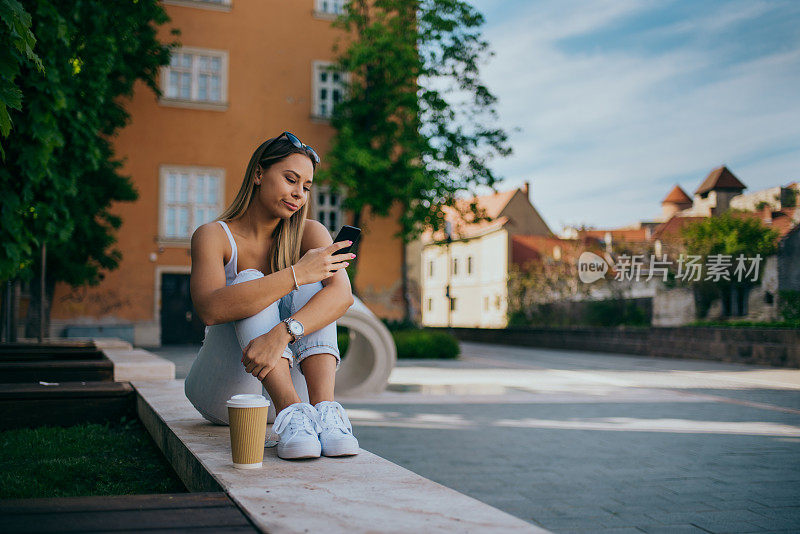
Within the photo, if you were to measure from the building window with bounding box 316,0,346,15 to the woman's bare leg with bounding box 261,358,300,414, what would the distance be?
76.0 ft

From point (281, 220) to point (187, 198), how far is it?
2021 centimetres

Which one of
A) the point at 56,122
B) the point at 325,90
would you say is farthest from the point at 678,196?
the point at 56,122

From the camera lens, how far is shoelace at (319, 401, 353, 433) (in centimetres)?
297

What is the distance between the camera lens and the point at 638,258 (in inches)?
1057

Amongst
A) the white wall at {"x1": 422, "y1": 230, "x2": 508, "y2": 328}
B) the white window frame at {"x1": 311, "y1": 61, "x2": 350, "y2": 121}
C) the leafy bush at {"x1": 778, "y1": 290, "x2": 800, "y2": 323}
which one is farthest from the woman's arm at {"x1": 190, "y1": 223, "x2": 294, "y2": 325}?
the white wall at {"x1": 422, "y1": 230, "x2": 508, "y2": 328}

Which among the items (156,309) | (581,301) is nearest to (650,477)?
(156,309)

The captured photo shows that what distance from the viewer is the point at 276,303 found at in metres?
3.32

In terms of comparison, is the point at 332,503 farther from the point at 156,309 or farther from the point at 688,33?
the point at 688,33

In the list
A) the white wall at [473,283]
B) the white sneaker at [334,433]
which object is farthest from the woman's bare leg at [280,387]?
the white wall at [473,283]

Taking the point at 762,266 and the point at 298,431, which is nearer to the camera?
the point at 298,431

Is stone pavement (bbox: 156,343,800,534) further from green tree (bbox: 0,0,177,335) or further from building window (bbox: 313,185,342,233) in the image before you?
building window (bbox: 313,185,342,233)

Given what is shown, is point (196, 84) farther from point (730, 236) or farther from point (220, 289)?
point (220, 289)

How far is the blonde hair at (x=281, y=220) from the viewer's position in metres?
3.42

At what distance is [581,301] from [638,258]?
344cm
